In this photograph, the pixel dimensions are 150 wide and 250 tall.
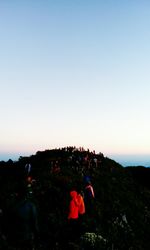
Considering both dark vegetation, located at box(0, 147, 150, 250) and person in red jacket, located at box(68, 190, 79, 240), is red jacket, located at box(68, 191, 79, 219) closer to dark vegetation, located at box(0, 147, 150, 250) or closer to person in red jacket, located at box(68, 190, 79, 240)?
person in red jacket, located at box(68, 190, 79, 240)

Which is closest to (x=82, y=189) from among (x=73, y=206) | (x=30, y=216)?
(x=73, y=206)

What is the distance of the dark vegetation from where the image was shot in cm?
1930

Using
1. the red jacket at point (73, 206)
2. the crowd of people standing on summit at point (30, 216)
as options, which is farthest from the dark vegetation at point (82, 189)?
the red jacket at point (73, 206)

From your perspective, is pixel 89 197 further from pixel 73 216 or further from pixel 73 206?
pixel 73 206

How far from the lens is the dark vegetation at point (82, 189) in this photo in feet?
63.3

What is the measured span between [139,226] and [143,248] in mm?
3870

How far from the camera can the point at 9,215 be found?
19.7 meters

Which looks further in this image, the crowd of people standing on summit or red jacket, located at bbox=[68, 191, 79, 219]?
red jacket, located at bbox=[68, 191, 79, 219]

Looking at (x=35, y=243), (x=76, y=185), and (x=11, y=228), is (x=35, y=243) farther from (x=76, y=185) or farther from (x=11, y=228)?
(x=76, y=185)

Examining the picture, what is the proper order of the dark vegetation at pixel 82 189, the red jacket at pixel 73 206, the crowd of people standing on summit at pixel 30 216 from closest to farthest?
the crowd of people standing on summit at pixel 30 216 → the red jacket at pixel 73 206 → the dark vegetation at pixel 82 189

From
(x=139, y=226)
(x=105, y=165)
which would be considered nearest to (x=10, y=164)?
(x=105, y=165)

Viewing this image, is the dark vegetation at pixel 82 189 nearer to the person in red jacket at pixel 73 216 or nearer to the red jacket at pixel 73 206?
the person in red jacket at pixel 73 216

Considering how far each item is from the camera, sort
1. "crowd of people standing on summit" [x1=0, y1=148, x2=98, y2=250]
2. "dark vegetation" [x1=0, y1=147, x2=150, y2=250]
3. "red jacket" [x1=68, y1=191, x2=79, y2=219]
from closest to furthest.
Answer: "crowd of people standing on summit" [x1=0, y1=148, x2=98, y2=250], "red jacket" [x1=68, y1=191, x2=79, y2=219], "dark vegetation" [x1=0, y1=147, x2=150, y2=250]

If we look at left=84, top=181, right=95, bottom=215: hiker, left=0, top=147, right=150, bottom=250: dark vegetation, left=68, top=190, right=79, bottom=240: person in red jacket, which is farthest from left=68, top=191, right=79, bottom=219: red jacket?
left=84, top=181, right=95, bottom=215: hiker
